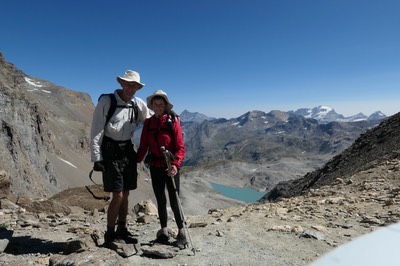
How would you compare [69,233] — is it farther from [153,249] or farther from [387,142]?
[387,142]

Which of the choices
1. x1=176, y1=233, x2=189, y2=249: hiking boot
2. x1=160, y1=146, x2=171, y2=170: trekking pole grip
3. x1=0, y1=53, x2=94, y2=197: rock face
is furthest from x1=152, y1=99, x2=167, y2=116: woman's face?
x1=0, y1=53, x2=94, y2=197: rock face

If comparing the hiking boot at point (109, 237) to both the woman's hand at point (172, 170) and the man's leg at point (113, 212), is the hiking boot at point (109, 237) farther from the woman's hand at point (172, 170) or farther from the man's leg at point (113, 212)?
the woman's hand at point (172, 170)

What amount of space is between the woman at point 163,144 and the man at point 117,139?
12.3 inches

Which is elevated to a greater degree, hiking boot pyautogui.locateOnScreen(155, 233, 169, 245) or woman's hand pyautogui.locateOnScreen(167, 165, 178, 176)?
woman's hand pyautogui.locateOnScreen(167, 165, 178, 176)

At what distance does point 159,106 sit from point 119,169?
148 cm

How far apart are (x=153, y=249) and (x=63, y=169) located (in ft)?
295

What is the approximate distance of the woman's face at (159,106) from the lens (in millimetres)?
7207

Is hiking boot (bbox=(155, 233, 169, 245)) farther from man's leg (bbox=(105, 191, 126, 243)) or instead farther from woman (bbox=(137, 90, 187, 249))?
man's leg (bbox=(105, 191, 126, 243))

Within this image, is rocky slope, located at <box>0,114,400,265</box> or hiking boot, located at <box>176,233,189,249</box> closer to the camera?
rocky slope, located at <box>0,114,400,265</box>

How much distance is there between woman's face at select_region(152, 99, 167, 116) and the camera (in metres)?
7.21

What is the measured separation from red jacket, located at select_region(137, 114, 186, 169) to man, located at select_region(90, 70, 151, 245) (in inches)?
16.0

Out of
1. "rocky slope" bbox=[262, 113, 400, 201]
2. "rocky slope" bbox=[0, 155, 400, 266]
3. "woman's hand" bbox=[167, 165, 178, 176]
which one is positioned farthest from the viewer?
"rocky slope" bbox=[262, 113, 400, 201]

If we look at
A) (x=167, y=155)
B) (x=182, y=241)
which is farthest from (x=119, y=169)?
(x=182, y=241)

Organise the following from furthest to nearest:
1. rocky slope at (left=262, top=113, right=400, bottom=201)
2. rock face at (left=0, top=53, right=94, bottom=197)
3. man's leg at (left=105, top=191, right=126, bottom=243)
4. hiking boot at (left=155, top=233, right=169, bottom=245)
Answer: rock face at (left=0, top=53, right=94, bottom=197) < rocky slope at (left=262, top=113, right=400, bottom=201) < hiking boot at (left=155, top=233, right=169, bottom=245) < man's leg at (left=105, top=191, right=126, bottom=243)
